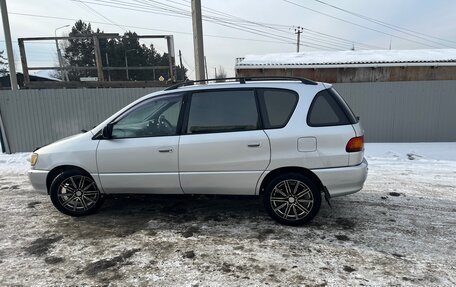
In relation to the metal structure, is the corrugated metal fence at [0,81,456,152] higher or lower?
lower

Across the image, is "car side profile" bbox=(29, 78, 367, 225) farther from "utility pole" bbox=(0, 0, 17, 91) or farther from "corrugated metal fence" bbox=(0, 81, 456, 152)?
"utility pole" bbox=(0, 0, 17, 91)

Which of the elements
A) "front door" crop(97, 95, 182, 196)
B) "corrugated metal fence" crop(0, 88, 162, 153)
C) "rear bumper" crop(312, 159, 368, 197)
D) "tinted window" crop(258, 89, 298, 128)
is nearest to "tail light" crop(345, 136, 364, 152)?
"rear bumper" crop(312, 159, 368, 197)

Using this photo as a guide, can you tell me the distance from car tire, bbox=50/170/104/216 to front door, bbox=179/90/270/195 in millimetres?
1354

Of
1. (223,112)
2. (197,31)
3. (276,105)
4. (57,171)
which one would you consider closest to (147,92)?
(197,31)

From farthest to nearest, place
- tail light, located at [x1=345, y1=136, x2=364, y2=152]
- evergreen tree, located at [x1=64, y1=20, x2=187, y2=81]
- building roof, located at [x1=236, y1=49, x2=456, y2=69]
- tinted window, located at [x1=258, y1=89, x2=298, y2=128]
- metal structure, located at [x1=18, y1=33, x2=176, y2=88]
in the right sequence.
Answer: building roof, located at [x1=236, y1=49, x2=456, y2=69] → evergreen tree, located at [x1=64, y1=20, x2=187, y2=81] → metal structure, located at [x1=18, y1=33, x2=176, y2=88] → tinted window, located at [x1=258, y1=89, x2=298, y2=128] → tail light, located at [x1=345, y1=136, x2=364, y2=152]

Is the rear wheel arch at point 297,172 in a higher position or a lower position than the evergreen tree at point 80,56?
lower

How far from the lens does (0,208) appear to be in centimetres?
505

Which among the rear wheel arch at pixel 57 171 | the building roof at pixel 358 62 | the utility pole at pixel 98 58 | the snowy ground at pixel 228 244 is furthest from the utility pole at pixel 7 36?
the building roof at pixel 358 62

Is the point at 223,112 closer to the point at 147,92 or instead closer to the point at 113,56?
the point at 147,92

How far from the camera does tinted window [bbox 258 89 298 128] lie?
3.96 m

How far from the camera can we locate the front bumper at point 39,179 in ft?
14.6

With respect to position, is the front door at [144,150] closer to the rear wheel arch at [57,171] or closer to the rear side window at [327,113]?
the rear wheel arch at [57,171]

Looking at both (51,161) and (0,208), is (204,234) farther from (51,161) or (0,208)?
(0,208)

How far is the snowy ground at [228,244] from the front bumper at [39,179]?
430 millimetres
